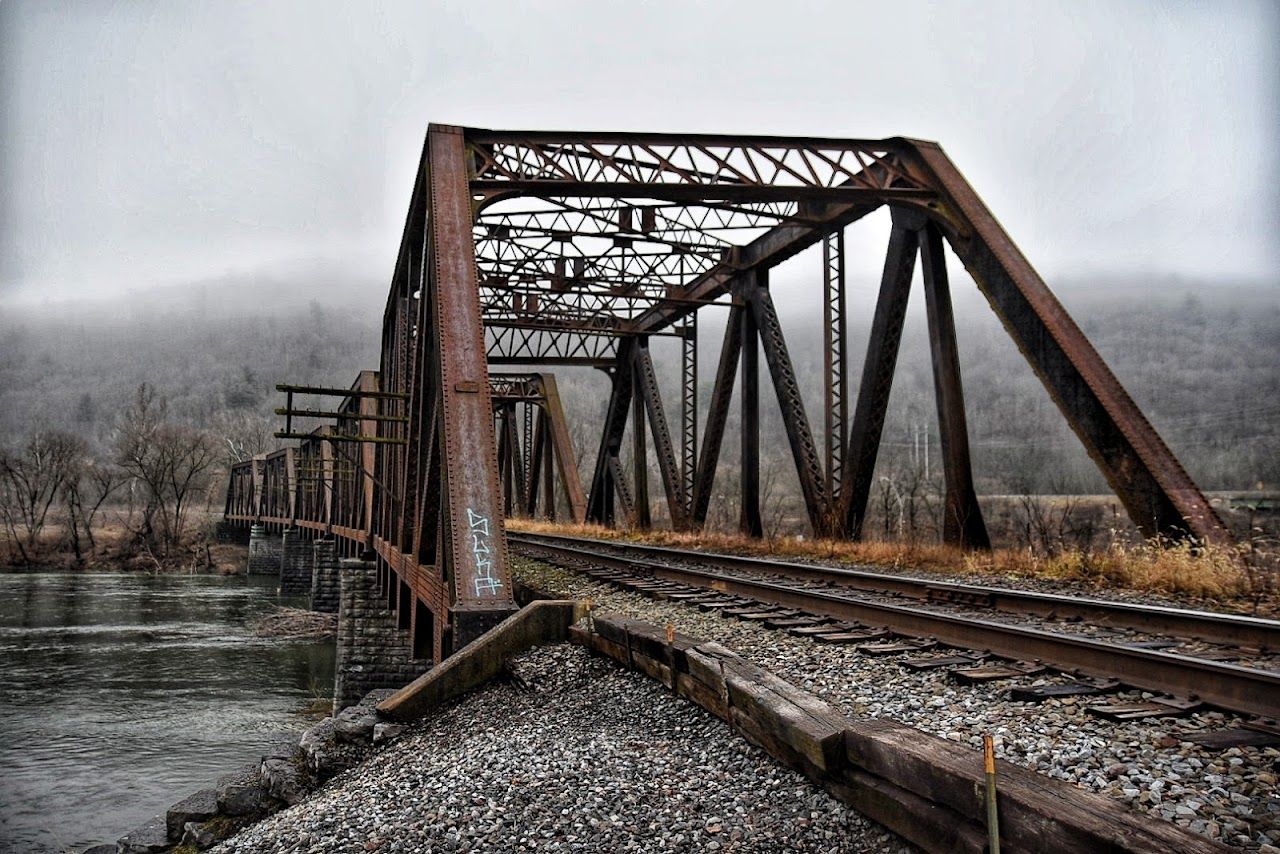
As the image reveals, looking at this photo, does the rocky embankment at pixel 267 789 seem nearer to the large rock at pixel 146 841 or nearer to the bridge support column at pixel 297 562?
the large rock at pixel 146 841

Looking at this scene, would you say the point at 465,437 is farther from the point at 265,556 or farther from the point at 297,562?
the point at 265,556

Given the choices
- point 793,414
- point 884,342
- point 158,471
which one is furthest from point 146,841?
point 158,471

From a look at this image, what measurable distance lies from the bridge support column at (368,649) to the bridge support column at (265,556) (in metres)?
36.0

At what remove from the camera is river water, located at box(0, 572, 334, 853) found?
1155cm

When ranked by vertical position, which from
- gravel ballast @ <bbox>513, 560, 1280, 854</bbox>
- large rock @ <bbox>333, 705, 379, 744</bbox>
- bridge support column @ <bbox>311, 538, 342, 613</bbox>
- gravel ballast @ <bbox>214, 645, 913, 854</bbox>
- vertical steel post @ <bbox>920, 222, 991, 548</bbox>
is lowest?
bridge support column @ <bbox>311, 538, 342, 613</bbox>

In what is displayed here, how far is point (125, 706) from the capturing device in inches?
674

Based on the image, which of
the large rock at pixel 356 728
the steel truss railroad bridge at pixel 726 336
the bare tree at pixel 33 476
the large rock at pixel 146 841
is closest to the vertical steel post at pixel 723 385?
the steel truss railroad bridge at pixel 726 336

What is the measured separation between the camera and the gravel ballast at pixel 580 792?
382 centimetres

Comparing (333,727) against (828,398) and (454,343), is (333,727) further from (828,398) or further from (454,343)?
(828,398)

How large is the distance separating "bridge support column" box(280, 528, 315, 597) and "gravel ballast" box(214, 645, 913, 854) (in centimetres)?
3965

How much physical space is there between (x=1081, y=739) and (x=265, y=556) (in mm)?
55885

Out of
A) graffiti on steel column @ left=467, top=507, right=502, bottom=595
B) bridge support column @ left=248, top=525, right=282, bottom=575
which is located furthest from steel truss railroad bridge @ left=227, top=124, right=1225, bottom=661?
bridge support column @ left=248, top=525, right=282, bottom=575

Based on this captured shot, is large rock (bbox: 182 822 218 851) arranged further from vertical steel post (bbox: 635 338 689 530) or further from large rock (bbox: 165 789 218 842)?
vertical steel post (bbox: 635 338 689 530)

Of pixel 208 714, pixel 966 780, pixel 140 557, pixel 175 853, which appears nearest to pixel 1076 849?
pixel 966 780
